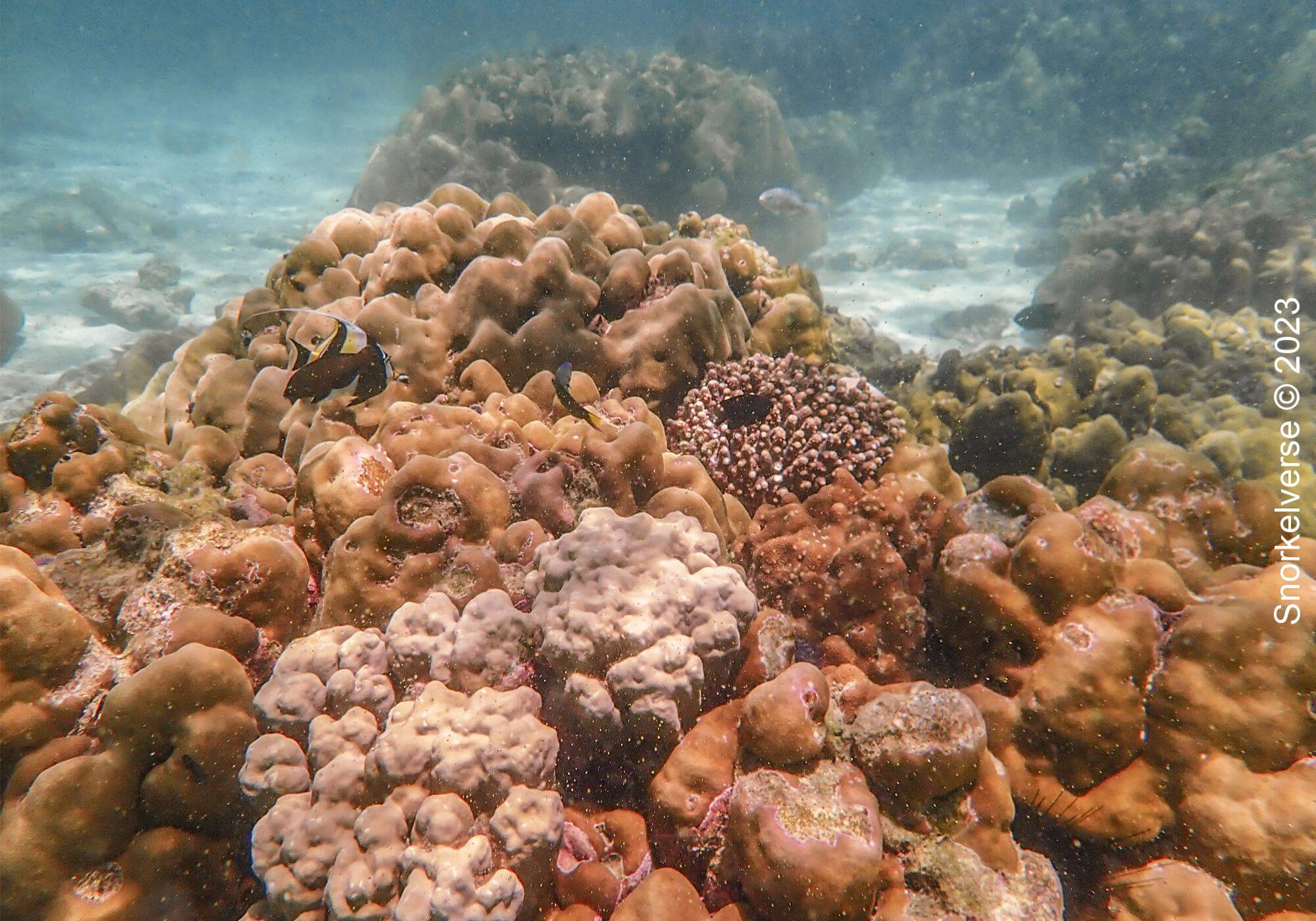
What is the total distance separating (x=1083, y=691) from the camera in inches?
103

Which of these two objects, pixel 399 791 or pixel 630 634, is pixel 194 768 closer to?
pixel 399 791

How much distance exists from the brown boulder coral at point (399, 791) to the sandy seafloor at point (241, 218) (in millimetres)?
11604

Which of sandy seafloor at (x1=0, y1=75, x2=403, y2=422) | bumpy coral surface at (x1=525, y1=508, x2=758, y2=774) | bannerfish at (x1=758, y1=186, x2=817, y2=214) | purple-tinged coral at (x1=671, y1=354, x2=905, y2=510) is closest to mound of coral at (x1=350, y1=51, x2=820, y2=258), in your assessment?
bannerfish at (x1=758, y1=186, x2=817, y2=214)

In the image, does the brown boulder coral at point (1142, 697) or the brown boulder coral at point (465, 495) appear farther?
the brown boulder coral at point (465, 495)

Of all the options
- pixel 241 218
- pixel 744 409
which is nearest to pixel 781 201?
pixel 744 409

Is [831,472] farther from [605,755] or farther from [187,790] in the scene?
[187,790]

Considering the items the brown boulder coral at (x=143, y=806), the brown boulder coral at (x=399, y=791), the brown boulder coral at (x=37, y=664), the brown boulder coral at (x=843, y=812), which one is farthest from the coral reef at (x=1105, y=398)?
the brown boulder coral at (x=37, y=664)

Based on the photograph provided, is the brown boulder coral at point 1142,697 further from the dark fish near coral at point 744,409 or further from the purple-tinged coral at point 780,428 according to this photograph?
the dark fish near coral at point 744,409

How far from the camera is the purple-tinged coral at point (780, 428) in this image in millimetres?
3846

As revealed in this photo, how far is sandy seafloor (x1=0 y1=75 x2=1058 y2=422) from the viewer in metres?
14.1

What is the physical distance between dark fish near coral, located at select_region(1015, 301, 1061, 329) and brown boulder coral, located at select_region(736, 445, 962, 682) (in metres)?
9.44

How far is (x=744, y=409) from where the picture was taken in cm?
423

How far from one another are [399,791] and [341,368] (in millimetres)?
2136

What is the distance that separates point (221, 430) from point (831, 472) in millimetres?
4208
